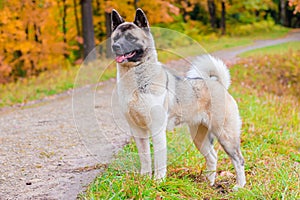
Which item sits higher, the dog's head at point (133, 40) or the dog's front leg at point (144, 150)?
the dog's head at point (133, 40)

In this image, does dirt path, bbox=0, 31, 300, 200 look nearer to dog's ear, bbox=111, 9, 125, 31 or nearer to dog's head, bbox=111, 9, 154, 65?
dog's head, bbox=111, 9, 154, 65

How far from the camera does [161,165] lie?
438 cm

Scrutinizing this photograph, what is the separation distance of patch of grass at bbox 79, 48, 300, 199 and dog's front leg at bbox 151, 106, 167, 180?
0.49 ft

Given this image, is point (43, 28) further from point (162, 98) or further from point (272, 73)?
point (162, 98)

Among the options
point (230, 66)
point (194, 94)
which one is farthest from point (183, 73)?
point (230, 66)

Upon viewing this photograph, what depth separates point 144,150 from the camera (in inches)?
177

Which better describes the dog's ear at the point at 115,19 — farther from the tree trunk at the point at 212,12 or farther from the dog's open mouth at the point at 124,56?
the tree trunk at the point at 212,12

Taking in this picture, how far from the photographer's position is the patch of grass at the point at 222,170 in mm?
4059

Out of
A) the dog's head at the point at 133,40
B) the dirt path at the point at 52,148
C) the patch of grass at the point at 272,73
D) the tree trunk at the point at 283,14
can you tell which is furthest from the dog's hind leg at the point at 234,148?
the tree trunk at the point at 283,14

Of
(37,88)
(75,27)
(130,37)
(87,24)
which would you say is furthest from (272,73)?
(75,27)

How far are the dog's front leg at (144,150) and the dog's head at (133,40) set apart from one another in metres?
0.77

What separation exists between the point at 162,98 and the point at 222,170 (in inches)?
65.4

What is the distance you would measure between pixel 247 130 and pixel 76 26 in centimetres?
1694

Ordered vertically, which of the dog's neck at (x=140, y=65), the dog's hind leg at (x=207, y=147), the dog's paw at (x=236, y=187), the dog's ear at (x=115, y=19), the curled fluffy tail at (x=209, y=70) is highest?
the dog's ear at (x=115, y=19)
